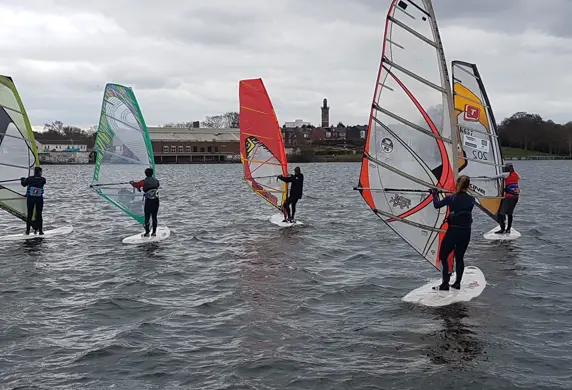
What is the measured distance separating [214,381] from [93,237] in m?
10.3

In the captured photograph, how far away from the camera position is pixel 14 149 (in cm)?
1445

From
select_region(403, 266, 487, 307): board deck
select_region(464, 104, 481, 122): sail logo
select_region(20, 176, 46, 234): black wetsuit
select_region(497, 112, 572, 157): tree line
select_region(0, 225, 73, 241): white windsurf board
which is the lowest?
select_region(0, 225, 73, 241): white windsurf board

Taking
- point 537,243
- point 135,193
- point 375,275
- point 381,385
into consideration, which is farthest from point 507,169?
point 381,385

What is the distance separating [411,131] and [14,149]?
994 centimetres

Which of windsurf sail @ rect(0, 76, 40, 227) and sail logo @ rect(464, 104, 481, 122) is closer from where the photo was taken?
windsurf sail @ rect(0, 76, 40, 227)

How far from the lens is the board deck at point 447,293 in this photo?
27.5 feet

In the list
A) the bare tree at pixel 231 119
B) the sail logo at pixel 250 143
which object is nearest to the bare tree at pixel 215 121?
the bare tree at pixel 231 119

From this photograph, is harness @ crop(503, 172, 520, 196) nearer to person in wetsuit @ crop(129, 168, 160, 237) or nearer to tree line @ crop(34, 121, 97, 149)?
person in wetsuit @ crop(129, 168, 160, 237)

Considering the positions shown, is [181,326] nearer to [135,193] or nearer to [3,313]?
[3,313]

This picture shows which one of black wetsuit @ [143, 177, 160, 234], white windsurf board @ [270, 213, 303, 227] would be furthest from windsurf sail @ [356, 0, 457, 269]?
white windsurf board @ [270, 213, 303, 227]

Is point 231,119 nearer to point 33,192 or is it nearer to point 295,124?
point 295,124

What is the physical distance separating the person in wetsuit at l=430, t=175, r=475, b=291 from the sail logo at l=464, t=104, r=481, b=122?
7050 mm

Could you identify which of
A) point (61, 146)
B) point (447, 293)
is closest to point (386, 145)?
point (447, 293)

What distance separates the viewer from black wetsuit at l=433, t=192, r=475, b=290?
8.10m
